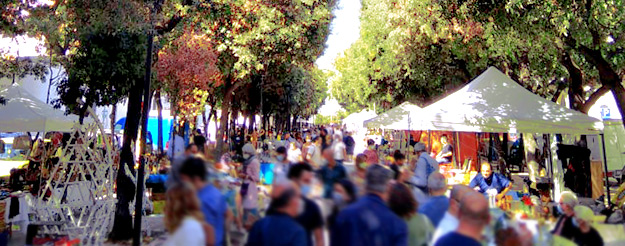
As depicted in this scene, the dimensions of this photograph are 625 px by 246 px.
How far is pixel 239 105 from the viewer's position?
1302 inches

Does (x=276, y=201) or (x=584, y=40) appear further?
(x=584, y=40)

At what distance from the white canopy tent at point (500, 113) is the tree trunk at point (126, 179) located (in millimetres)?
6230

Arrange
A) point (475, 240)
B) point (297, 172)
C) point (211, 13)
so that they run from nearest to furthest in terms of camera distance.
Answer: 1. point (475, 240)
2. point (297, 172)
3. point (211, 13)

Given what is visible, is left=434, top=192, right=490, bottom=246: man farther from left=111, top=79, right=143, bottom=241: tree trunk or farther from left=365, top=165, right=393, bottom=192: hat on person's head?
left=111, top=79, right=143, bottom=241: tree trunk

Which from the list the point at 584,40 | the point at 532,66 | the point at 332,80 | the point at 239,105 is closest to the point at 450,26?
the point at 584,40

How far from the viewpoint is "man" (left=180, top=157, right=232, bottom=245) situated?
3.49 meters

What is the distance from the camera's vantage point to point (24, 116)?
12742 mm

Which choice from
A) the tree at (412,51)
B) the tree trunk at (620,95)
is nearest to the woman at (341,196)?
the tree at (412,51)

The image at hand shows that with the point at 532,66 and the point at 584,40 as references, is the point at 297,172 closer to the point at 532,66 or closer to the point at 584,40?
the point at 584,40

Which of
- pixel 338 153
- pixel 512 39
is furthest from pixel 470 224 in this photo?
pixel 512 39

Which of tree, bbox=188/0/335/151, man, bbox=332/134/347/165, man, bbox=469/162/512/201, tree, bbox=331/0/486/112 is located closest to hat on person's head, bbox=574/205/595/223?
man, bbox=332/134/347/165

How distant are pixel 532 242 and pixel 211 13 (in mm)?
9739

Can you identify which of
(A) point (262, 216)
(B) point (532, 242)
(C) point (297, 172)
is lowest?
(B) point (532, 242)

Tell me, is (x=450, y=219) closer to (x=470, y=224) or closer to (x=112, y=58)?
(x=470, y=224)
